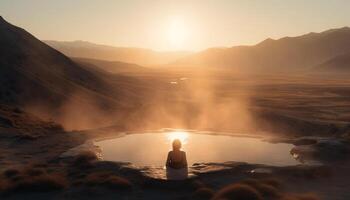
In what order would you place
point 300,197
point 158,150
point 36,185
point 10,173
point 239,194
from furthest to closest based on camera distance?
point 158,150, point 10,173, point 36,185, point 300,197, point 239,194

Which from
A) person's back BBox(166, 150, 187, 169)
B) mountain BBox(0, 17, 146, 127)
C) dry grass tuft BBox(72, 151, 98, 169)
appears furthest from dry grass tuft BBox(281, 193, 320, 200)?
mountain BBox(0, 17, 146, 127)

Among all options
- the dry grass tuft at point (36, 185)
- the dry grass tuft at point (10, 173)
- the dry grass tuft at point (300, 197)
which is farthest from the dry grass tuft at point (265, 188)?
the dry grass tuft at point (10, 173)

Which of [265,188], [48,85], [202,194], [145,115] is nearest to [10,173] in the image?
[202,194]

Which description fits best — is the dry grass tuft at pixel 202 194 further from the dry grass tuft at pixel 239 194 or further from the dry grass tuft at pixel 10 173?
the dry grass tuft at pixel 10 173

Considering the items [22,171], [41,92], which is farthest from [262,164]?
[41,92]

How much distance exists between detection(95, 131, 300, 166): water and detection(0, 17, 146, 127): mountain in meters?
16.3

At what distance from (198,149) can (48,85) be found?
35.0 meters

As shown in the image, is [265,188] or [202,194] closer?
[202,194]

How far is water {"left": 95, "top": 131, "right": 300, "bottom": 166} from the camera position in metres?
23.1

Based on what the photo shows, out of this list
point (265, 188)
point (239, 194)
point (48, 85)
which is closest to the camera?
point (239, 194)

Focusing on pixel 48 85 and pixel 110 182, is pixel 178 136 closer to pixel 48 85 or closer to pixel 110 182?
pixel 110 182

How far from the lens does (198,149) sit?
26.2m

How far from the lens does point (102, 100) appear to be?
5797 centimetres

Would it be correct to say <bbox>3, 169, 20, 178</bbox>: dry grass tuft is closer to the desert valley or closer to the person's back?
the desert valley
